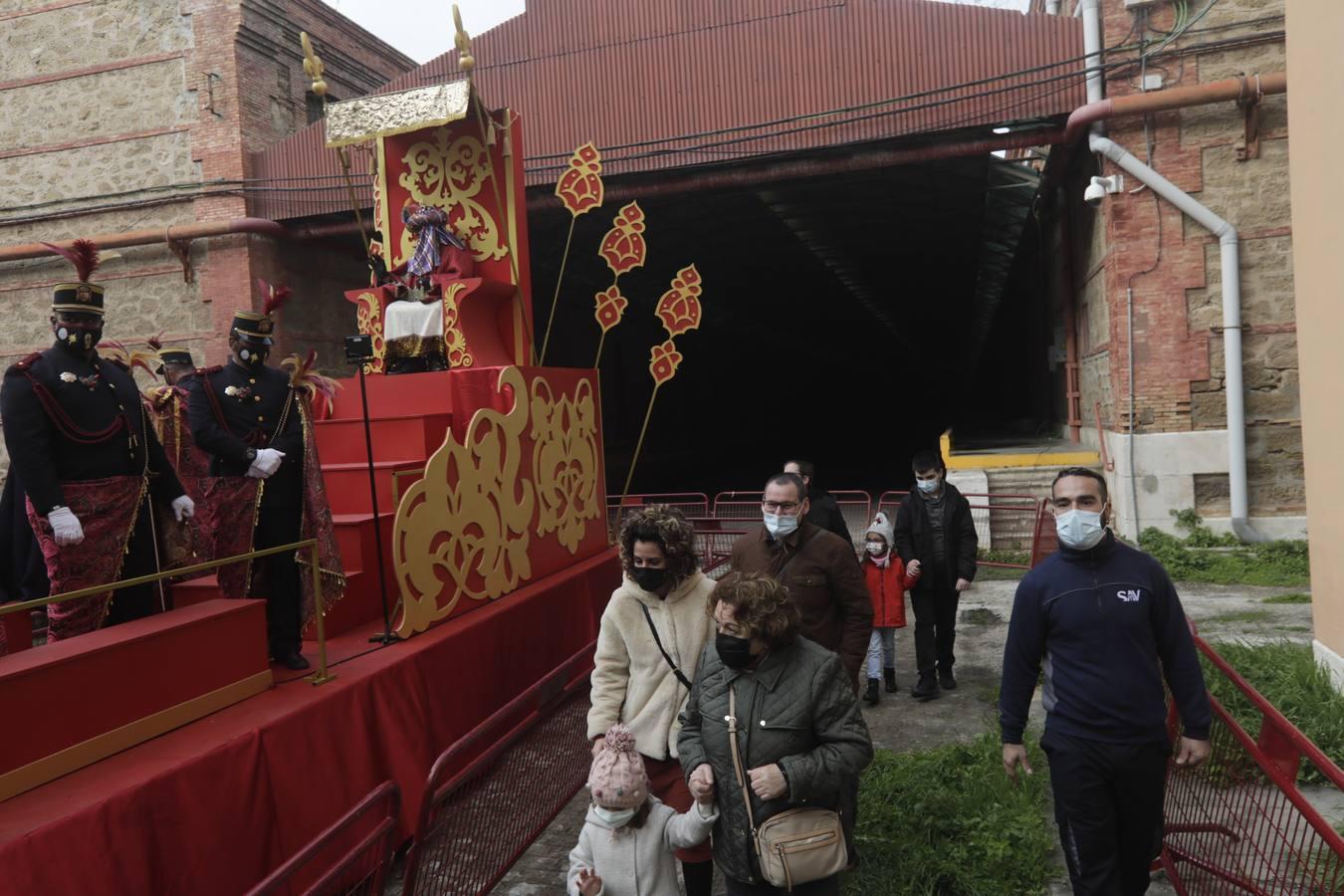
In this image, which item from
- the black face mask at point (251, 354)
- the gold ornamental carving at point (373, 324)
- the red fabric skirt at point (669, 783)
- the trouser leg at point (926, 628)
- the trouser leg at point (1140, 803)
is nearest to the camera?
the trouser leg at point (1140, 803)

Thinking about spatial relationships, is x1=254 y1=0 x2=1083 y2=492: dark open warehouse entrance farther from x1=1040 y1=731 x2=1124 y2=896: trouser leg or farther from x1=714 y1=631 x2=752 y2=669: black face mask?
x1=714 y1=631 x2=752 y2=669: black face mask

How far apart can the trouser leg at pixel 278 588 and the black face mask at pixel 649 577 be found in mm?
2083

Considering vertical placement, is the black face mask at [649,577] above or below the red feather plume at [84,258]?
below

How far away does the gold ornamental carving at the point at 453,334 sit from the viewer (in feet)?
21.4

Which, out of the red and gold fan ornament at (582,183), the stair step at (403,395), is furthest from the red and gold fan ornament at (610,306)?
the stair step at (403,395)

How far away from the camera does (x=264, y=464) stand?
4.39 metres

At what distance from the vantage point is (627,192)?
557 inches

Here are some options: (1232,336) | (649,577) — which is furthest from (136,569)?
(1232,336)

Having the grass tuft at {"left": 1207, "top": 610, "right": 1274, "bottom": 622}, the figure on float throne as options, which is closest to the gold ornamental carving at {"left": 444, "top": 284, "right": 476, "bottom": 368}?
the figure on float throne

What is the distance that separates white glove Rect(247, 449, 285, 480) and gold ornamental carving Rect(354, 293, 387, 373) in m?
2.29

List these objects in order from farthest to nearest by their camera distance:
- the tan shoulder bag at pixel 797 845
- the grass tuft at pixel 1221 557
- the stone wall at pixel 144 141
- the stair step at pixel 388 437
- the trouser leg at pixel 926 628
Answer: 1. the stone wall at pixel 144 141
2. the grass tuft at pixel 1221 557
3. the trouser leg at pixel 926 628
4. the stair step at pixel 388 437
5. the tan shoulder bag at pixel 797 845

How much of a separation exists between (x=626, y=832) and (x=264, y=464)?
8.72 ft

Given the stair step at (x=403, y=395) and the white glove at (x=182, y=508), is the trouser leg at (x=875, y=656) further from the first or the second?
the white glove at (x=182, y=508)

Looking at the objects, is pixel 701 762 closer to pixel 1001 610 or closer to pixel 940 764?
pixel 940 764
